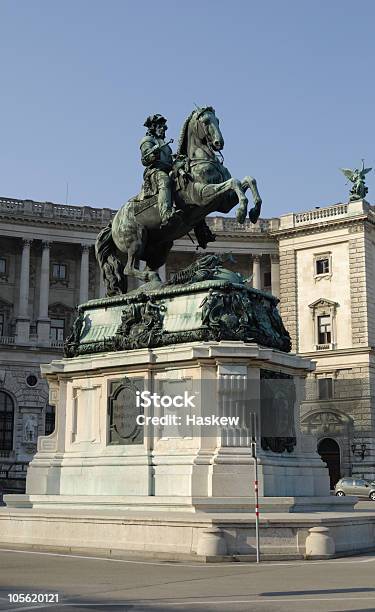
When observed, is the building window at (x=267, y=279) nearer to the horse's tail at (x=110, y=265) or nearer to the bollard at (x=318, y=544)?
the horse's tail at (x=110, y=265)

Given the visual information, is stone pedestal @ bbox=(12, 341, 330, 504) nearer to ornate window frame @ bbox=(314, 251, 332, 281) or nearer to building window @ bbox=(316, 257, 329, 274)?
ornate window frame @ bbox=(314, 251, 332, 281)

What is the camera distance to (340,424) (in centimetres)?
7238

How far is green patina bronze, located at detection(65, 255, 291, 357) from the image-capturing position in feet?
58.0

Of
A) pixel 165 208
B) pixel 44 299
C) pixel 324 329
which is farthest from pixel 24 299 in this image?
pixel 165 208

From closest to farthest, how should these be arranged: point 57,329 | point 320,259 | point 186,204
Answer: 1. point 186,204
2. point 320,259
3. point 57,329

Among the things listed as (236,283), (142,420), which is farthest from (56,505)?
(236,283)

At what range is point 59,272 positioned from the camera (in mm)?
82000

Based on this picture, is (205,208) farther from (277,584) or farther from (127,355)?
(277,584)

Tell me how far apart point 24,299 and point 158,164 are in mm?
58865

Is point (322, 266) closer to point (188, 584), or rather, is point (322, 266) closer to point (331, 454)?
point (331, 454)

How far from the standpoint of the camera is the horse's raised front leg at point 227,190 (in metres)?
18.0

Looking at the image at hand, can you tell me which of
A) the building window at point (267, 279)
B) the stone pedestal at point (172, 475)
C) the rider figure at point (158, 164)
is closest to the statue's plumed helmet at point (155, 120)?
the rider figure at point (158, 164)

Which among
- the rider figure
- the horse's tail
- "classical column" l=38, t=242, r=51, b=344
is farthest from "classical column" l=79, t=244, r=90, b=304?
the rider figure

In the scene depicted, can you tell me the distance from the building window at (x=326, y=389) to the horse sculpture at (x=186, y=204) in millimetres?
54989
